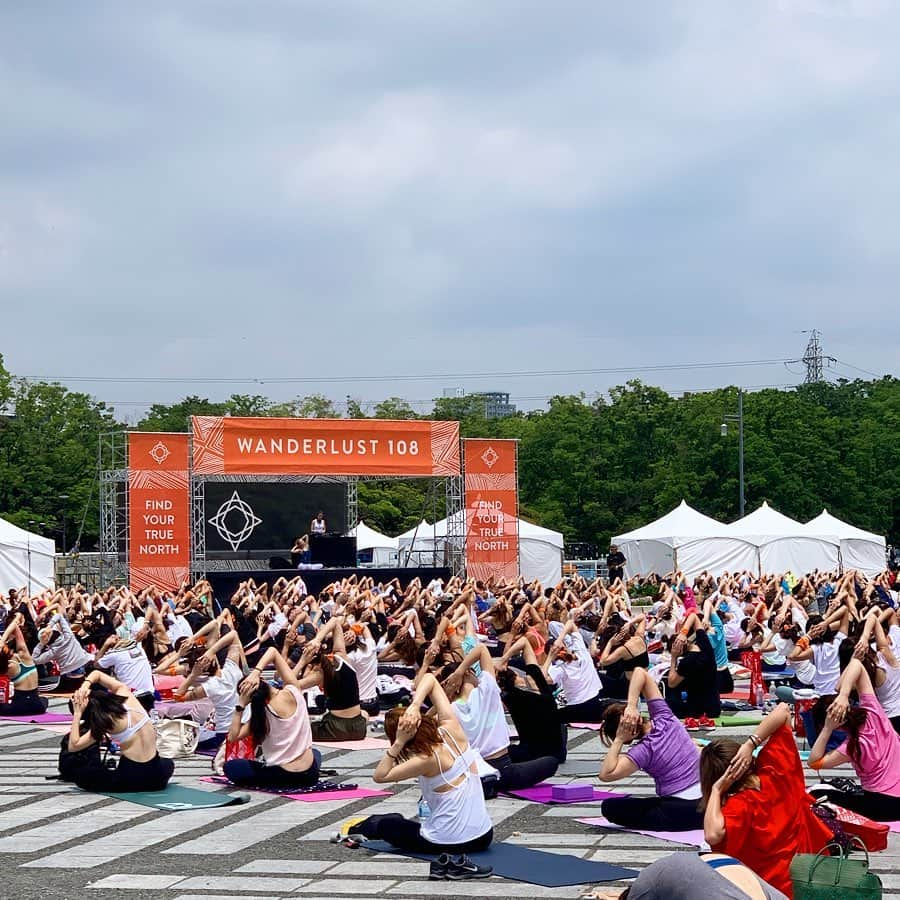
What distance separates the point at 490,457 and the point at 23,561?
1256 centimetres

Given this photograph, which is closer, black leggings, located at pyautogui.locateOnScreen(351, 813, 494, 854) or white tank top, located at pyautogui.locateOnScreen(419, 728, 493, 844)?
white tank top, located at pyautogui.locateOnScreen(419, 728, 493, 844)

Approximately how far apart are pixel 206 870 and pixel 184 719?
20.2 ft

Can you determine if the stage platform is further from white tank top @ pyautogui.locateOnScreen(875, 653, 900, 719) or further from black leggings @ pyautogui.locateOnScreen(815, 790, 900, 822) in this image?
black leggings @ pyautogui.locateOnScreen(815, 790, 900, 822)

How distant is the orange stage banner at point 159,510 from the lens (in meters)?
33.7

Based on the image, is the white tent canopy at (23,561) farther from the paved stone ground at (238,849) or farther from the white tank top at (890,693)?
the white tank top at (890,693)

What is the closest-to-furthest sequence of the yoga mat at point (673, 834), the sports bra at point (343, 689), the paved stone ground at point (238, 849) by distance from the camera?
the paved stone ground at point (238, 849) < the yoga mat at point (673, 834) < the sports bra at point (343, 689)

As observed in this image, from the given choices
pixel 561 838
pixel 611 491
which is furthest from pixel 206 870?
pixel 611 491

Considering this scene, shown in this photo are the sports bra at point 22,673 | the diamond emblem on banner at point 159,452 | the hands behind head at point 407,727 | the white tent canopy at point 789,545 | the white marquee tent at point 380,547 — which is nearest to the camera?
the hands behind head at point 407,727

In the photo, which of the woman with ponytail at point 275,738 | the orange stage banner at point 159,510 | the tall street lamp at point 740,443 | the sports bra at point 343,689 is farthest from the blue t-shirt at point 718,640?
the tall street lamp at point 740,443

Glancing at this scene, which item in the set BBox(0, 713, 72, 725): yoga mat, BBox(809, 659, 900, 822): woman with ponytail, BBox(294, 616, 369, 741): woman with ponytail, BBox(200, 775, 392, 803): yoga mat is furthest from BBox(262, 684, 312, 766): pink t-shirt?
BBox(0, 713, 72, 725): yoga mat

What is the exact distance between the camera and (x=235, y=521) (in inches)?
1538

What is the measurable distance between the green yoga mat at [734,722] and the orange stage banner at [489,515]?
22.2 m

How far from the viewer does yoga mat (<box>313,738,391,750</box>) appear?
1381 cm

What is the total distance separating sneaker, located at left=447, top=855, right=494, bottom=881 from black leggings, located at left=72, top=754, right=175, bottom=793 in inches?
152
